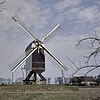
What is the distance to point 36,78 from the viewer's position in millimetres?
66438

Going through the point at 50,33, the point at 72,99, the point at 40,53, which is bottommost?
the point at 72,99

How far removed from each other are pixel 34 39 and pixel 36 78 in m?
9.03

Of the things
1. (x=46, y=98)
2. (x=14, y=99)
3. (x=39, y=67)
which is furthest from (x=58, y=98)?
(x=39, y=67)

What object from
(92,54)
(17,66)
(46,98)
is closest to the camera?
(92,54)

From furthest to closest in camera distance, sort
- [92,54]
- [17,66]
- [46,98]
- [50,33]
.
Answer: [50,33], [17,66], [46,98], [92,54]

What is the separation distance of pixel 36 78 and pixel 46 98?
36.6 metres

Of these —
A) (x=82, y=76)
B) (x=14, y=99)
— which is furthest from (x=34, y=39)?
(x=82, y=76)

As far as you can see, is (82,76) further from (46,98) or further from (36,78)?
(36,78)

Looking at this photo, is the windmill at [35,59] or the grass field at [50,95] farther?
the windmill at [35,59]

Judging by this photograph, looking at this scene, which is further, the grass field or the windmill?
the windmill

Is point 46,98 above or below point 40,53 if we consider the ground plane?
below

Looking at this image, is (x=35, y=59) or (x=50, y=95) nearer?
(x=50, y=95)

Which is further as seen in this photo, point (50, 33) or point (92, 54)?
point (50, 33)

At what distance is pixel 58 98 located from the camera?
100.0ft
